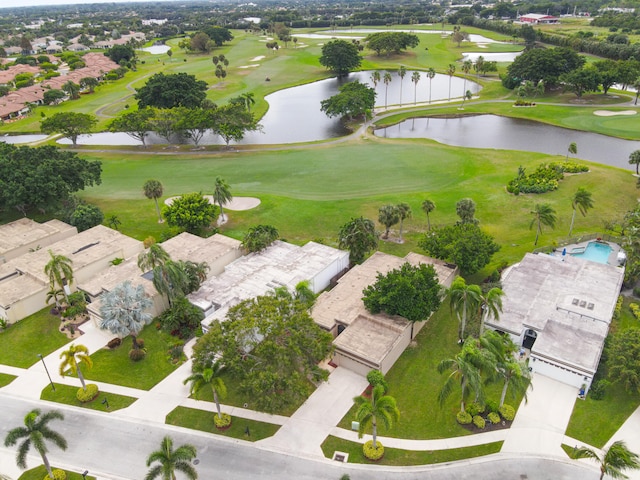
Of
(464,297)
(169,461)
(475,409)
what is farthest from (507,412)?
(169,461)

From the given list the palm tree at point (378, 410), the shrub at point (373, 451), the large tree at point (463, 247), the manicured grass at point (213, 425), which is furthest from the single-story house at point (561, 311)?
the manicured grass at point (213, 425)

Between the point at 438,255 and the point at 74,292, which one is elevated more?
the point at 438,255

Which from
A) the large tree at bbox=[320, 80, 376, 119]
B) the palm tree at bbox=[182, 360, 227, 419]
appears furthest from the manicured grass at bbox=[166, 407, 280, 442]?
the large tree at bbox=[320, 80, 376, 119]

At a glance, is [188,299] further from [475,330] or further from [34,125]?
[34,125]

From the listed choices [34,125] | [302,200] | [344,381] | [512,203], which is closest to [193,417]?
[344,381]

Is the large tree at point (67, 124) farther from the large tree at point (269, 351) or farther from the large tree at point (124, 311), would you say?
the large tree at point (269, 351)

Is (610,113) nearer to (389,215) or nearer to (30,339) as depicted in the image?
(389,215)
